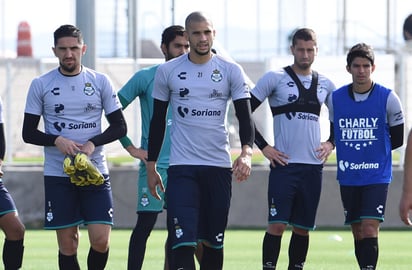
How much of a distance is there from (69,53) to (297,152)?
251cm

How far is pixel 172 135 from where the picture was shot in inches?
433

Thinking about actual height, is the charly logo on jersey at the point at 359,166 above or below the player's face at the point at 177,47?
below

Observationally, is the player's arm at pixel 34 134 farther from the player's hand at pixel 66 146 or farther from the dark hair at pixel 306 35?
the dark hair at pixel 306 35

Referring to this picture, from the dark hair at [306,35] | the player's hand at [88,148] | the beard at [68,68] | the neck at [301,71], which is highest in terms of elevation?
the dark hair at [306,35]

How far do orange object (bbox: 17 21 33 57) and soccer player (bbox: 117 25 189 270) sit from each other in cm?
2699

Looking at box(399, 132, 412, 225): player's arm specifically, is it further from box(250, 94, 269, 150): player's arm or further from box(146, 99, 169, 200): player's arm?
box(250, 94, 269, 150): player's arm

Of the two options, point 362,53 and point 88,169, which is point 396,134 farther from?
point 88,169

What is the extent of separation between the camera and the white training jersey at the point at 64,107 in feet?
37.7

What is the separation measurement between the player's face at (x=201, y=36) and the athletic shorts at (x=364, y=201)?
2.25 m

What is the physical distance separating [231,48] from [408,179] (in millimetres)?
19078

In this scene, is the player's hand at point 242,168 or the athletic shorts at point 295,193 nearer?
the player's hand at point 242,168

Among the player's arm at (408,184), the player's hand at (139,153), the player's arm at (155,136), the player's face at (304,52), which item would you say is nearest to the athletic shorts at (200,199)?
the player's arm at (155,136)

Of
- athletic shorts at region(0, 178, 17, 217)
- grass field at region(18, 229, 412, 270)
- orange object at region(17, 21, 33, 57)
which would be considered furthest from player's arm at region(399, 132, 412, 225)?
orange object at region(17, 21, 33, 57)

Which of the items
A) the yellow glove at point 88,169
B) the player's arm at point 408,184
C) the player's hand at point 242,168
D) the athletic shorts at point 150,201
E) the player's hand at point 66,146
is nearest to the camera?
the player's arm at point 408,184
